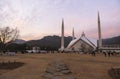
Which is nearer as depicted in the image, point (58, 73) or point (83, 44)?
point (58, 73)

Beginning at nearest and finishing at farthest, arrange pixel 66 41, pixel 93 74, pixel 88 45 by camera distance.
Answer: pixel 93 74, pixel 88 45, pixel 66 41

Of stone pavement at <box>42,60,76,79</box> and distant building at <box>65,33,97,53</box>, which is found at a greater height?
distant building at <box>65,33,97,53</box>

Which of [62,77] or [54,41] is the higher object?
[54,41]

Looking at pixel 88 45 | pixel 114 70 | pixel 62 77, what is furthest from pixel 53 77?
pixel 88 45

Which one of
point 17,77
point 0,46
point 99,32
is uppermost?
point 99,32

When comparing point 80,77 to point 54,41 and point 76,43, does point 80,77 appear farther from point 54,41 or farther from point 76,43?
point 54,41

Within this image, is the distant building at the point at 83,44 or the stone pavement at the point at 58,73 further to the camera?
the distant building at the point at 83,44

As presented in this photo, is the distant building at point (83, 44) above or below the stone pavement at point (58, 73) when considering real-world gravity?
above

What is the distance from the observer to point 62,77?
19.3m

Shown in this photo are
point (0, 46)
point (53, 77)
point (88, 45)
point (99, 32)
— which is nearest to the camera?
point (53, 77)

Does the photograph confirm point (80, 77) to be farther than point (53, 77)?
Yes

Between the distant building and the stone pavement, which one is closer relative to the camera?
the stone pavement

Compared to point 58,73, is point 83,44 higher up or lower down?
higher up

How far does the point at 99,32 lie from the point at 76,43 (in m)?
18.8
